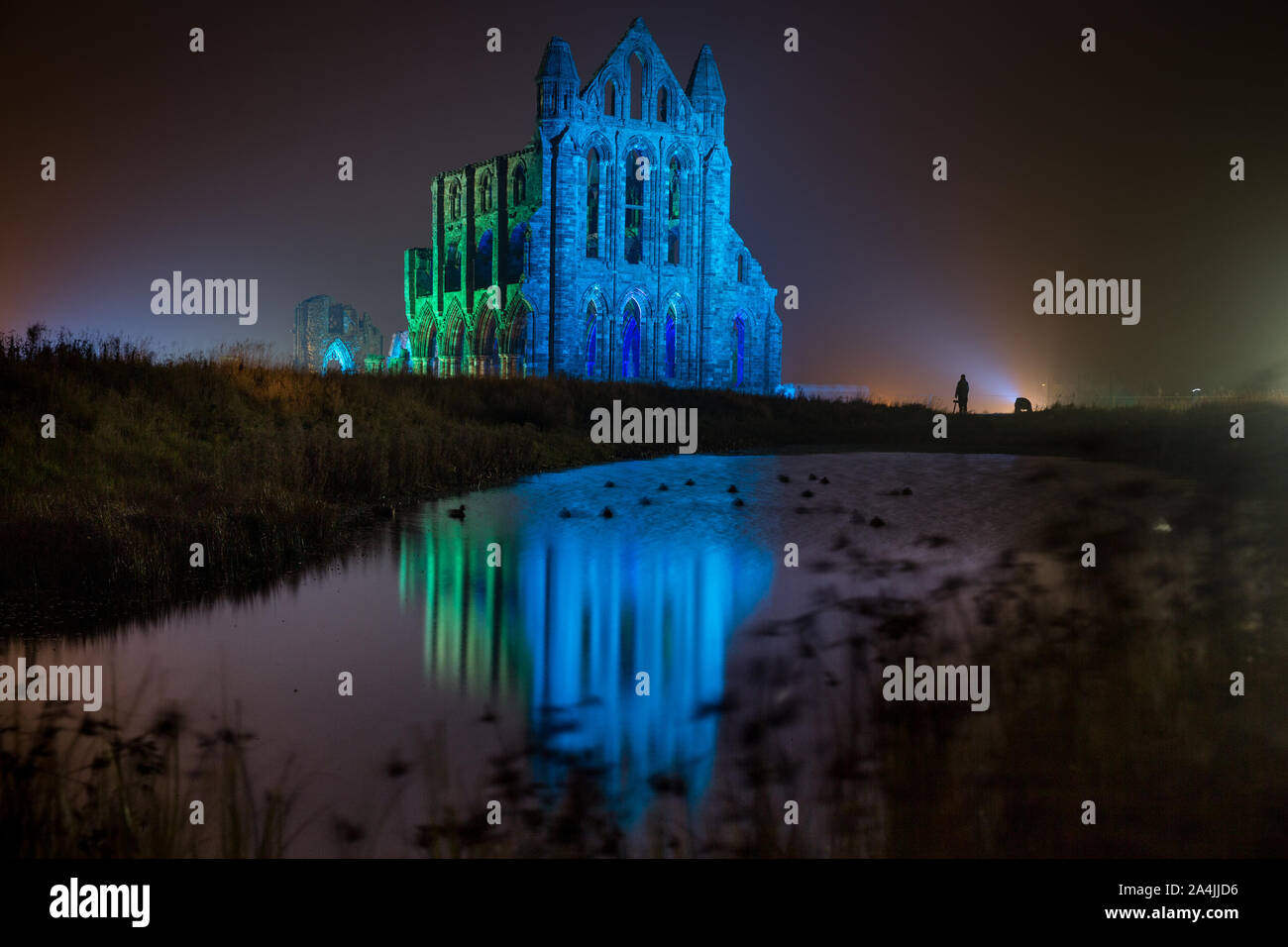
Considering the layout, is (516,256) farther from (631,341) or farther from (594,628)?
(594,628)

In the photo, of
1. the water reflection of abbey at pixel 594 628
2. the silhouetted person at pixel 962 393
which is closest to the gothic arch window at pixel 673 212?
the silhouetted person at pixel 962 393

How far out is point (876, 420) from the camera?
4297 centimetres

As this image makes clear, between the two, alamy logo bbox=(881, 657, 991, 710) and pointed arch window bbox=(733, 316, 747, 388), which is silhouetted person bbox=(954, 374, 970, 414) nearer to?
pointed arch window bbox=(733, 316, 747, 388)

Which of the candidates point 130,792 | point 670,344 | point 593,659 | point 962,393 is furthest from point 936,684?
point 670,344

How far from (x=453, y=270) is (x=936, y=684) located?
67.5 m

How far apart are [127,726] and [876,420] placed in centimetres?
3803

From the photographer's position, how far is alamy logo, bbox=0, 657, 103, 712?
8016 mm

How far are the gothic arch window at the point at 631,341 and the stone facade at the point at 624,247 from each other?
3.3 inches

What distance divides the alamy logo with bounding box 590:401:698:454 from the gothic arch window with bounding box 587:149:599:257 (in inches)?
930

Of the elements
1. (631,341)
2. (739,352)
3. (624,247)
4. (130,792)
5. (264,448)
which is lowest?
(130,792)

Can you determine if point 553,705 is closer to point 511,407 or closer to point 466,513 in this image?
point 466,513

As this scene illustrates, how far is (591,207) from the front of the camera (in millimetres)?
61750

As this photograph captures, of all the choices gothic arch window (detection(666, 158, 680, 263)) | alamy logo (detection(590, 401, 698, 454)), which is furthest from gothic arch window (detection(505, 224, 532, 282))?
alamy logo (detection(590, 401, 698, 454))

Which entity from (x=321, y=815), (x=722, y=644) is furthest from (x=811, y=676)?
(x=321, y=815)
